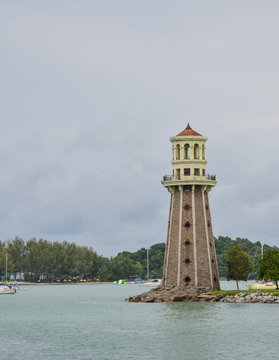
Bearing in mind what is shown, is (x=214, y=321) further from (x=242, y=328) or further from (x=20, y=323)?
(x=20, y=323)

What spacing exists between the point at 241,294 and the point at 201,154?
17.9 metres

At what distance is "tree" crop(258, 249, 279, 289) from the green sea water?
8574 mm

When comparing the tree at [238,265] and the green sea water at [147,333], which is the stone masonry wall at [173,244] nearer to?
the green sea water at [147,333]

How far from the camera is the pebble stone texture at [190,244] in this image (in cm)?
9956

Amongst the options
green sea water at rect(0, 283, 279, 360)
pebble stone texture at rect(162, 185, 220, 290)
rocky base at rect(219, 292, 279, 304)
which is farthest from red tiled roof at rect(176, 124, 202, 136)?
green sea water at rect(0, 283, 279, 360)

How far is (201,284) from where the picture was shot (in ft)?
329

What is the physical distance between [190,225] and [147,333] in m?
27.8

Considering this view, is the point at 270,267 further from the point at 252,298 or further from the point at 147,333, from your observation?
the point at 147,333

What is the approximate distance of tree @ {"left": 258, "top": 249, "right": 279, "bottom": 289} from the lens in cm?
10225

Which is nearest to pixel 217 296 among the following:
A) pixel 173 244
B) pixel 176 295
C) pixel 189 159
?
pixel 176 295

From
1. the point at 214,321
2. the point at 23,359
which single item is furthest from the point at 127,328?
the point at 23,359

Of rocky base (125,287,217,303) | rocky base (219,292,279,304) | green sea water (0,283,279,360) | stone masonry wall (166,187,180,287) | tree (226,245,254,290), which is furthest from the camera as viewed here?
tree (226,245,254,290)

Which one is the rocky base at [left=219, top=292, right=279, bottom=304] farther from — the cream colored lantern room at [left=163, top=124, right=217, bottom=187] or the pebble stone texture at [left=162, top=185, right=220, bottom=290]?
the cream colored lantern room at [left=163, top=124, right=217, bottom=187]

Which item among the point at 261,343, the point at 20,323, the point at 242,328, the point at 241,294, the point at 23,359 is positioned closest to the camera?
the point at 23,359
